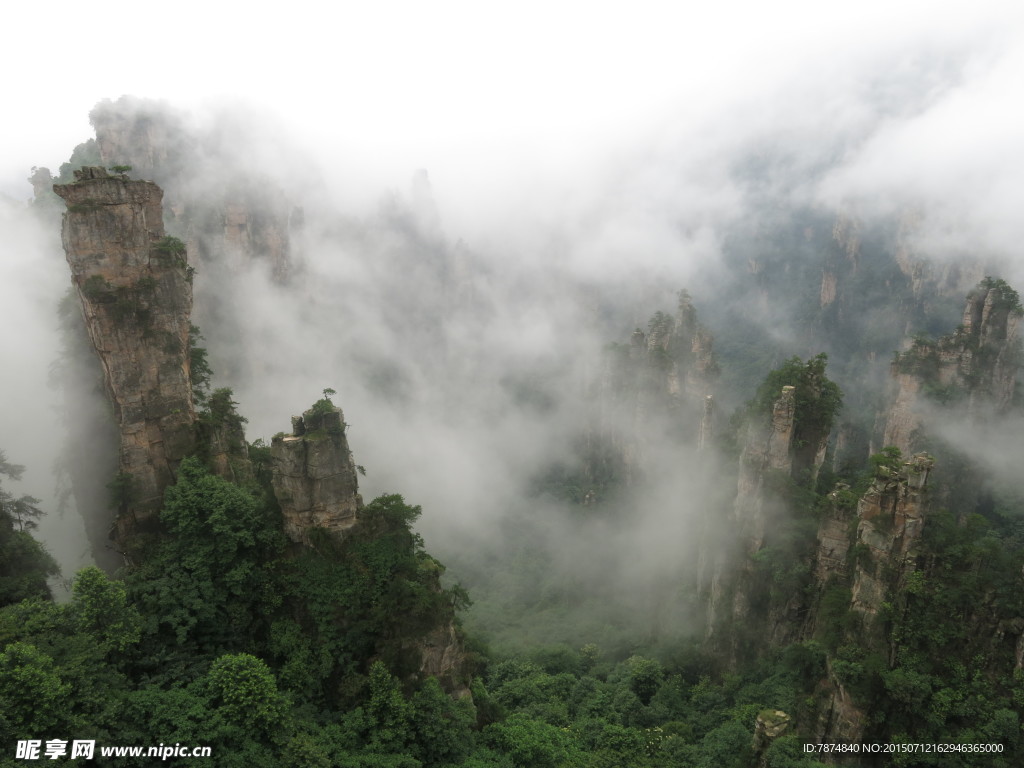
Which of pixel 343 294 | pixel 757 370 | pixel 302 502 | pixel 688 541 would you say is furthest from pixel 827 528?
pixel 343 294

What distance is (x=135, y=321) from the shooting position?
27422 mm

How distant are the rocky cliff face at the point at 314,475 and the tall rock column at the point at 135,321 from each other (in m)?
5.50

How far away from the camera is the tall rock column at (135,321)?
1033 inches

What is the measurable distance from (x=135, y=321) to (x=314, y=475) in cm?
1100

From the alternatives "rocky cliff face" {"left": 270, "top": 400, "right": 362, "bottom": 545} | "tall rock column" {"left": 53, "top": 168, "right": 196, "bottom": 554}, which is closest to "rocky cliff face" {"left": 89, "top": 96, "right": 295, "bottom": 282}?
"tall rock column" {"left": 53, "top": 168, "right": 196, "bottom": 554}

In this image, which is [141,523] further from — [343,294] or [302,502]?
[343,294]

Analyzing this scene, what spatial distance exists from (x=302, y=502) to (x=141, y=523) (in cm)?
771

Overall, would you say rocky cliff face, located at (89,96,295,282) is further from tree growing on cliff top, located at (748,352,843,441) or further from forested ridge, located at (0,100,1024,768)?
tree growing on cliff top, located at (748,352,843,441)

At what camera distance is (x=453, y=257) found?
358ft

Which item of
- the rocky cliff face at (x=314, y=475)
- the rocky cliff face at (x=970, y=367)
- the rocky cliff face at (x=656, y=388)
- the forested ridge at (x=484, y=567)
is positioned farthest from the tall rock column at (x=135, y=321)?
the rocky cliff face at (x=970, y=367)

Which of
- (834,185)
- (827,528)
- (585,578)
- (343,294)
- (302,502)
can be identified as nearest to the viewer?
(302,502)

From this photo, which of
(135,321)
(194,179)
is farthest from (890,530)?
(194,179)

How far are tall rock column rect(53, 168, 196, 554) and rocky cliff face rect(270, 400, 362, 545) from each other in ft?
18.0

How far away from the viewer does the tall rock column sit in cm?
2623
